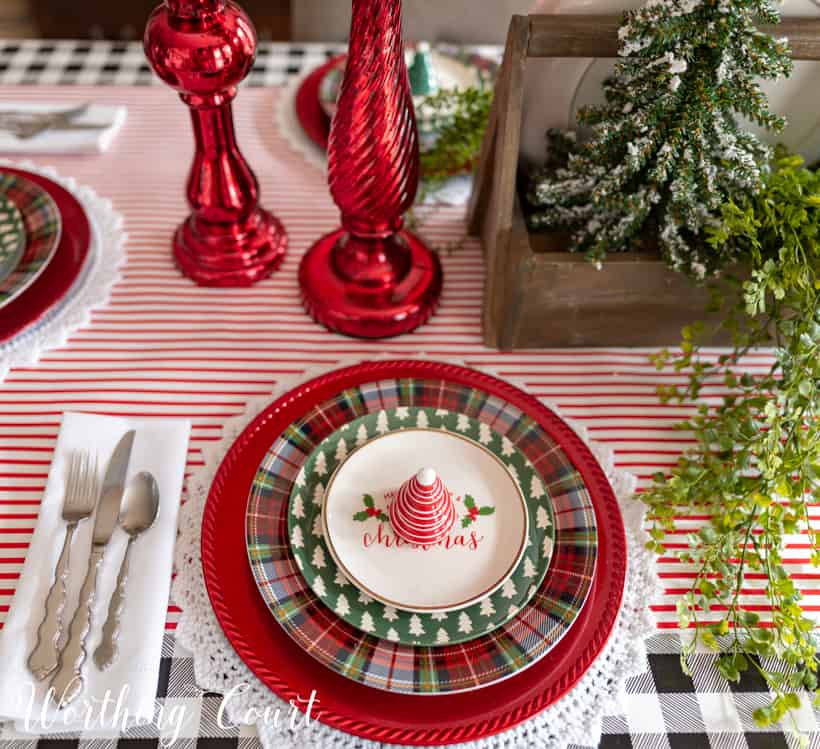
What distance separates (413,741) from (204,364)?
1.36 feet

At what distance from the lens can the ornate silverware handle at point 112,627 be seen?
1.76 feet

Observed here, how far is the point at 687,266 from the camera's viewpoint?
681 millimetres

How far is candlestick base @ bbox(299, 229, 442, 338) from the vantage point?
0.77 meters

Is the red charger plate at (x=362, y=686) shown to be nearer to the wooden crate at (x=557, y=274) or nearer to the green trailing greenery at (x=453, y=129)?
the wooden crate at (x=557, y=274)

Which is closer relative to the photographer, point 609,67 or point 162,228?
point 609,67

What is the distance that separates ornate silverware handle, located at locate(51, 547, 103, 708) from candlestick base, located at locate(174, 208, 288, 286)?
0.35 m

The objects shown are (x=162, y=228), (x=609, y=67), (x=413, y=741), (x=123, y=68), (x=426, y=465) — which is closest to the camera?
(x=413, y=741)

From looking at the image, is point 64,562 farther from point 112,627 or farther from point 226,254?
point 226,254

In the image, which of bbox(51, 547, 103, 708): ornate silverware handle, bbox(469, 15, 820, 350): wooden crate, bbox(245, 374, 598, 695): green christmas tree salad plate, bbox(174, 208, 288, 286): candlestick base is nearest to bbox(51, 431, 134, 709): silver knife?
bbox(51, 547, 103, 708): ornate silverware handle

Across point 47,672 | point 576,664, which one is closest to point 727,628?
point 576,664

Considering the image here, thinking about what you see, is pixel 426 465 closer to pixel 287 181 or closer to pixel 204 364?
pixel 204 364

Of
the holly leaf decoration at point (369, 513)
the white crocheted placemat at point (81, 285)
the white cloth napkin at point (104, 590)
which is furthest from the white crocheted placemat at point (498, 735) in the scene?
the white crocheted placemat at point (81, 285)

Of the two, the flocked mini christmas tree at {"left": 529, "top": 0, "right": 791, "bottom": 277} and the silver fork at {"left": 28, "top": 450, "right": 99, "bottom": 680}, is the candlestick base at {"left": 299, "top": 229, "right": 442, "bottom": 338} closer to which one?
the flocked mini christmas tree at {"left": 529, "top": 0, "right": 791, "bottom": 277}

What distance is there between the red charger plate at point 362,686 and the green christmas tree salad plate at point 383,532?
0.06 ft
